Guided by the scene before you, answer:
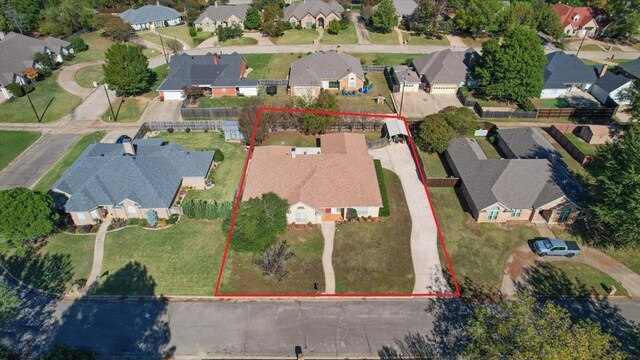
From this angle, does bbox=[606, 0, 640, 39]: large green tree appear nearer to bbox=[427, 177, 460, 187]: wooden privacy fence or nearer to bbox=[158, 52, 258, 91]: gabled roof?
bbox=[427, 177, 460, 187]: wooden privacy fence

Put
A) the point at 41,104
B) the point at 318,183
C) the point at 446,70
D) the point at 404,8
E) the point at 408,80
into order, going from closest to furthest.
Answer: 1. the point at 318,183
2. the point at 41,104
3. the point at 446,70
4. the point at 408,80
5. the point at 404,8

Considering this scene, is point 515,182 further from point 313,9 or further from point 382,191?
point 313,9

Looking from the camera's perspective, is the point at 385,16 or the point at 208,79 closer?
the point at 208,79

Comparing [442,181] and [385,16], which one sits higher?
[385,16]

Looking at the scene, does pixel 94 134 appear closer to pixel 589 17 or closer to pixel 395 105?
pixel 395 105

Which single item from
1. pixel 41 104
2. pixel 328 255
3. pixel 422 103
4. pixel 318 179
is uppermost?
pixel 318 179

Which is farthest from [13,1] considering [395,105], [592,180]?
[592,180]

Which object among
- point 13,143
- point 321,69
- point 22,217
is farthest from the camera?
point 321,69

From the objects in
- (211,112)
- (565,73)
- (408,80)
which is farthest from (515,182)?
(211,112)
